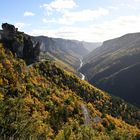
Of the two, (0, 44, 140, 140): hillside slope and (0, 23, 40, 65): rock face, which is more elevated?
(0, 23, 40, 65): rock face

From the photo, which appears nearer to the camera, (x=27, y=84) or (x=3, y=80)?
(x=3, y=80)

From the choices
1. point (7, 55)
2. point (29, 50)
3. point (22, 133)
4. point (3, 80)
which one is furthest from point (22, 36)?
point (22, 133)

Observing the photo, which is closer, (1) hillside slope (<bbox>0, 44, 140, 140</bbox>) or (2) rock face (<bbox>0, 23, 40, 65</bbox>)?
(1) hillside slope (<bbox>0, 44, 140, 140</bbox>)

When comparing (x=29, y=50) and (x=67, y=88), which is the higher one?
(x=29, y=50)

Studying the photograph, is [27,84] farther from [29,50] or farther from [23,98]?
[29,50]

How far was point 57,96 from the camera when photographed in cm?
17062

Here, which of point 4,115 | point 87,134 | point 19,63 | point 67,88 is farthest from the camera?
point 67,88

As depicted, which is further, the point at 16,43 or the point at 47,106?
the point at 16,43

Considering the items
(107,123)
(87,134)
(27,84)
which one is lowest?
(107,123)

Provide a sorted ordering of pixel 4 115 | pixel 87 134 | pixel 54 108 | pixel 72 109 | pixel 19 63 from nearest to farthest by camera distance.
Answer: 1. pixel 4 115
2. pixel 87 134
3. pixel 54 108
4. pixel 72 109
5. pixel 19 63

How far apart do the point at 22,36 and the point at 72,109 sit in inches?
2261

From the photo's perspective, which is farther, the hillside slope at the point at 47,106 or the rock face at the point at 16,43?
the rock face at the point at 16,43

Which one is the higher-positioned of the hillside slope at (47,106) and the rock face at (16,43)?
the rock face at (16,43)

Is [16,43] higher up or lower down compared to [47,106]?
higher up
